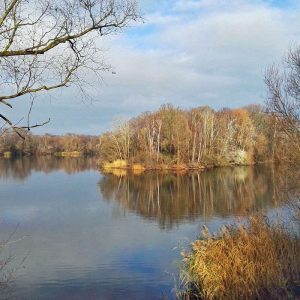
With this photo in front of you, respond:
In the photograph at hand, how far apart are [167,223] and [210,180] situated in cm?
1940

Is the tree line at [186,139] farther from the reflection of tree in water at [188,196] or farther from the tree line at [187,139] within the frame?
the reflection of tree in water at [188,196]

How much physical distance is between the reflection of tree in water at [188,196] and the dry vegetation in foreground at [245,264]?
5.74 metres

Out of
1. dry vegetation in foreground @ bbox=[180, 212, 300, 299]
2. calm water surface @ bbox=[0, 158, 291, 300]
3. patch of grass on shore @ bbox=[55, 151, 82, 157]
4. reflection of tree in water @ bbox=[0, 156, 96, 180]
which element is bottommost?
calm water surface @ bbox=[0, 158, 291, 300]

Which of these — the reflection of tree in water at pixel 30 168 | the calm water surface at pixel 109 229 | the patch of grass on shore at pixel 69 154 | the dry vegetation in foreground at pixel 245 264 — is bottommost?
the calm water surface at pixel 109 229

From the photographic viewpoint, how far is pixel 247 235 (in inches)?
310

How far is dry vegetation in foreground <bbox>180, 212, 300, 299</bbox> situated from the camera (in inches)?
275

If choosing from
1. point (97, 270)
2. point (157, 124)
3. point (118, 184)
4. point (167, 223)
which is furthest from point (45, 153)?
point (97, 270)

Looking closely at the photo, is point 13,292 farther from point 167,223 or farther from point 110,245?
point 167,223

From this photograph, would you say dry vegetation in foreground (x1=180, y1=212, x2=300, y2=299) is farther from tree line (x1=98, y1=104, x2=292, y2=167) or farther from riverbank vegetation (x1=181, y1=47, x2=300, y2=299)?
tree line (x1=98, y1=104, x2=292, y2=167)

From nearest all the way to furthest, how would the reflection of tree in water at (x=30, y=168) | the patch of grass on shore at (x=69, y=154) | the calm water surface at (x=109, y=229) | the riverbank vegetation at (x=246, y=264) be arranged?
1. the riverbank vegetation at (x=246, y=264)
2. the calm water surface at (x=109, y=229)
3. the reflection of tree in water at (x=30, y=168)
4. the patch of grass on shore at (x=69, y=154)

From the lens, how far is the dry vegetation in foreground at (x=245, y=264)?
275 inches

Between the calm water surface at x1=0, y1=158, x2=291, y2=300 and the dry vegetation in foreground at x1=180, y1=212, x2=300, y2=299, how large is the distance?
174cm

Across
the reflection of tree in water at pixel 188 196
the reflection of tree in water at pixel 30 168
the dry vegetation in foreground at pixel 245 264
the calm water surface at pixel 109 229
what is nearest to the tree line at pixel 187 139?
the reflection of tree in water at pixel 30 168

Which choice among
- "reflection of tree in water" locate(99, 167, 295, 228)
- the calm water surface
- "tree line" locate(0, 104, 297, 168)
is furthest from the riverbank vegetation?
"tree line" locate(0, 104, 297, 168)
